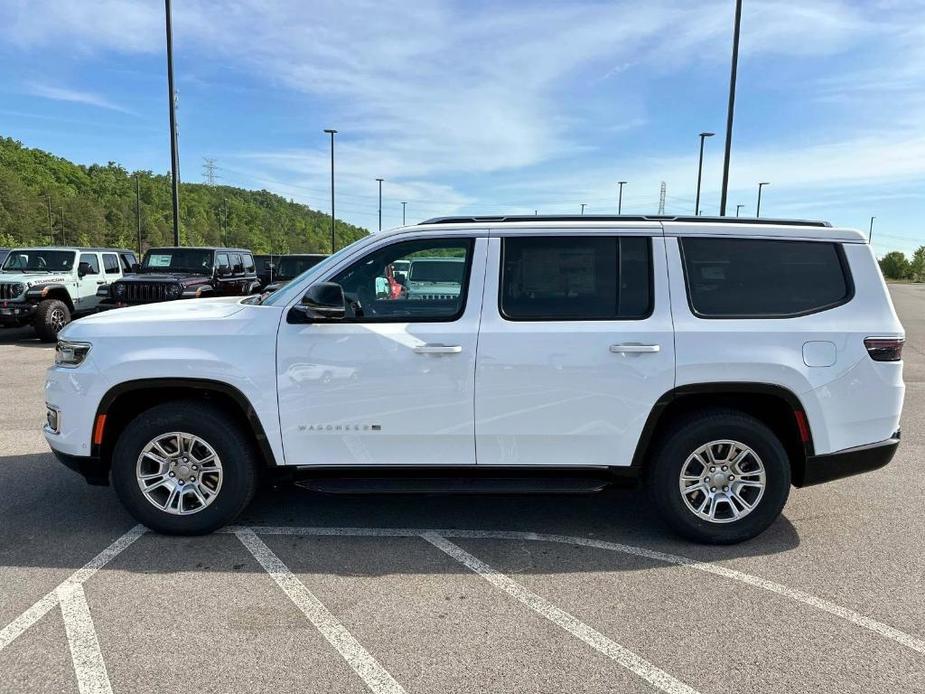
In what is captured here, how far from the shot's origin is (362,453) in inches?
153

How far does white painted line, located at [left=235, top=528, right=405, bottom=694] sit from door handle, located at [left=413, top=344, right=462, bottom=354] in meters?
1.40

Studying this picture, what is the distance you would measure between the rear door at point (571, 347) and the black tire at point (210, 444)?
4.66 ft

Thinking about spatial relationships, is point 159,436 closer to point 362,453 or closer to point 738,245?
point 362,453

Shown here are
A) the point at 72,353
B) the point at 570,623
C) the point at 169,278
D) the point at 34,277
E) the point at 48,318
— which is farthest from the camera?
the point at 169,278

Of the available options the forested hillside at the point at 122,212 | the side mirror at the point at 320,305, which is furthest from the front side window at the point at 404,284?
the forested hillside at the point at 122,212

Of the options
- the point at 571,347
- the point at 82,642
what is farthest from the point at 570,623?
the point at 82,642

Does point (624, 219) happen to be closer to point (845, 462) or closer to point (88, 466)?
point (845, 462)

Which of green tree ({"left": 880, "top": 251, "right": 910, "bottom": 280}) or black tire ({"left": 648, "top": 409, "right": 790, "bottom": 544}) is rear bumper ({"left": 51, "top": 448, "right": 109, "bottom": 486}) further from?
green tree ({"left": 880, "top": 251, "right": 910, "bottom": 280})

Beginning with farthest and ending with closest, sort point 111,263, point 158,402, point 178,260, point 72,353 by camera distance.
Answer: point 111,263
point 178,260
point 158,402
point 72,353

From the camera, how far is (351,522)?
4.31 meters

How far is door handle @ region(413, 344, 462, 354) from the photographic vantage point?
375 centimetres

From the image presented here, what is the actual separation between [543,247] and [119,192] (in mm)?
94849

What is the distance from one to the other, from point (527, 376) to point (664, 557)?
132 cm

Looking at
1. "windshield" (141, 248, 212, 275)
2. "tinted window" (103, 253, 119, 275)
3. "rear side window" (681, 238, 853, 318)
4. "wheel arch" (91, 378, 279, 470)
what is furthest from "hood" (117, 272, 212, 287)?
"rear side window" (681, 238, 853, 318)
